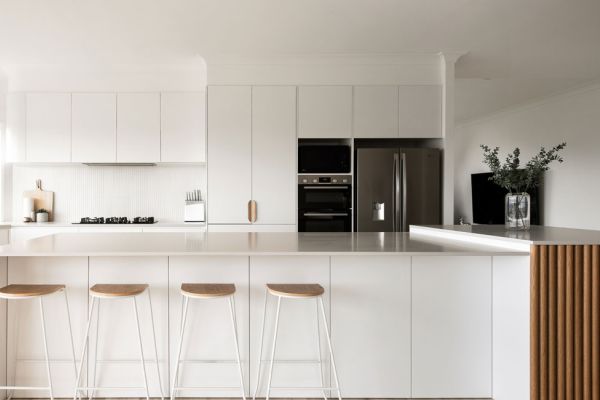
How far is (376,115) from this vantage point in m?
4.26

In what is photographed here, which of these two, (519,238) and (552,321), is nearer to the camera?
(552,321)

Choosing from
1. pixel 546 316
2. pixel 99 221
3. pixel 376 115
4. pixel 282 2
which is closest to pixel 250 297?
pixel 546 316

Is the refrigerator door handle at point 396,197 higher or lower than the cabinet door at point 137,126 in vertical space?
lower

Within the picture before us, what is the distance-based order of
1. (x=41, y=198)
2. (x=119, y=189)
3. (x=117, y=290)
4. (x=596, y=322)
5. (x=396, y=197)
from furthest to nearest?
1. (x=119, y=189)
2. (x=41, y=198)
3. (x=396, y=197)
4. (x=117, y=290)
5. (x=596, y=322)

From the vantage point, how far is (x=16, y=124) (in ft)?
14.7

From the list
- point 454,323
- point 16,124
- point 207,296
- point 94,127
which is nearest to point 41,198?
point 16,124

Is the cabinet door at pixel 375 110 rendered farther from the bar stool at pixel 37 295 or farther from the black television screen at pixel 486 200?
the black television screen at pixel 486 200

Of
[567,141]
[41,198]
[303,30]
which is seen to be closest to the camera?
[303,30]

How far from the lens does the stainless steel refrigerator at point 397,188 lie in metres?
4.20

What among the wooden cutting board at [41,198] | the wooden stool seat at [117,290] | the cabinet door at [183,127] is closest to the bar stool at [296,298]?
the wooden stool seat at [117,290]

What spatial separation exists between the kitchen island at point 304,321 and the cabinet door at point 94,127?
2402 millimetres

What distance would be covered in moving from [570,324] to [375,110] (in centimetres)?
275

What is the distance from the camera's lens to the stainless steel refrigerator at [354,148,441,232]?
13.8 feet

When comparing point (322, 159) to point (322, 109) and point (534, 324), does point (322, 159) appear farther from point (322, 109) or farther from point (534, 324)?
point (534, 324)
